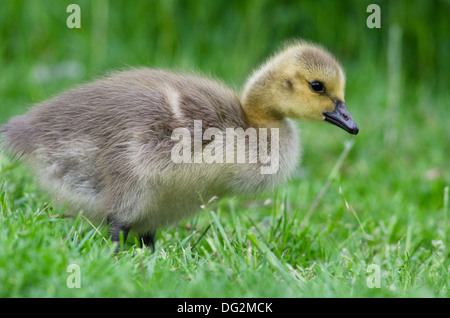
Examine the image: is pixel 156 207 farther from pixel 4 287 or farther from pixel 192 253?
pixel 4 287

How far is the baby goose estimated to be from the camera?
2803 mm

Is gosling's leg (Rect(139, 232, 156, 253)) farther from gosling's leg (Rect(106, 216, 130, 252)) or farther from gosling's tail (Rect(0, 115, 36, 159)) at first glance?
gosling's tail (Rect(0, 115, 36, 159))

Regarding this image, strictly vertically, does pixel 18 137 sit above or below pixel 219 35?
below

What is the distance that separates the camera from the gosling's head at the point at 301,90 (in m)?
3.14

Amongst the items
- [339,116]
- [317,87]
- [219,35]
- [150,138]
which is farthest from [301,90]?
[219,35]

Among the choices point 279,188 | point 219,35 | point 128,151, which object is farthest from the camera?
point 219,35

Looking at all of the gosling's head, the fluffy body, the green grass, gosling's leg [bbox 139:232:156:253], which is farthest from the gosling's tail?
the gosling's head

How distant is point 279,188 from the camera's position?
4035mm

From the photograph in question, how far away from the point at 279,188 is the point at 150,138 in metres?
1.38

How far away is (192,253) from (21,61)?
3.90 meters

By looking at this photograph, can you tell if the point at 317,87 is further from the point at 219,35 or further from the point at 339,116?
the point at 219,35

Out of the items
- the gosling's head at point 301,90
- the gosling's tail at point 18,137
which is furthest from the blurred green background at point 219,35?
the gosling's tail at point 18,137

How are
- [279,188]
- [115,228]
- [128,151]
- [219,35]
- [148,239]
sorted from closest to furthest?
[128,151] < [115,228] < [148,239] < [279,188] < [219,35]
